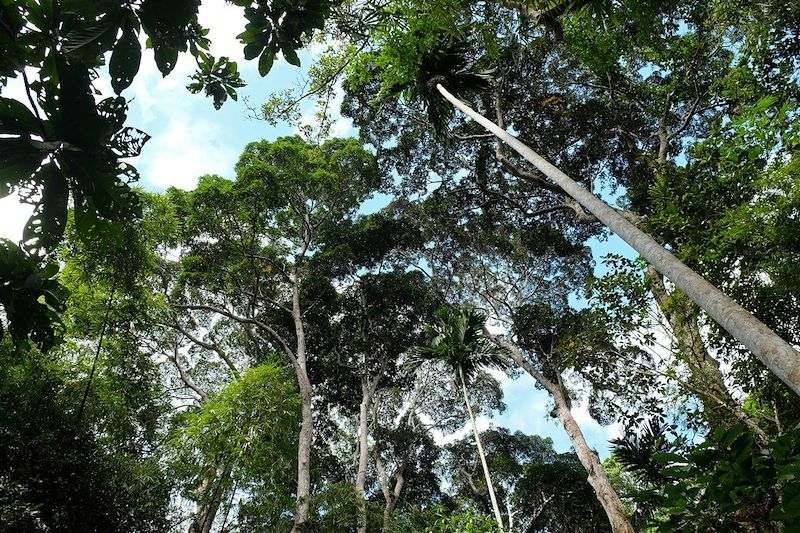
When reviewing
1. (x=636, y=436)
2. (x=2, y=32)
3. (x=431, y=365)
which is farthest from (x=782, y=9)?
(x=431, y=365)

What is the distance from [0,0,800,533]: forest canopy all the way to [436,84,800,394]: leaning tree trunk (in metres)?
0.02

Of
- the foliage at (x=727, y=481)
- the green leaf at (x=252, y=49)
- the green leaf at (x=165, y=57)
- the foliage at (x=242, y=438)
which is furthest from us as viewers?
the foliage at (x=242, y=438)

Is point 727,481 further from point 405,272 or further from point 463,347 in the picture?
point 405,272

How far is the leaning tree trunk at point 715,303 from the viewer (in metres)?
2.33

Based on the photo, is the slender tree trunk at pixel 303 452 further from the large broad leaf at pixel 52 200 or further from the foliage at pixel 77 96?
the large broad leaf at pixel 52 200

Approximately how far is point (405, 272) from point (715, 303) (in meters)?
14.4

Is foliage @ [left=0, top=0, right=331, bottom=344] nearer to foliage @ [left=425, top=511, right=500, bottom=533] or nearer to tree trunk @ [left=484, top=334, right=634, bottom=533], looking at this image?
foliage @ [left=425, top=511, right=500, bottom=533]

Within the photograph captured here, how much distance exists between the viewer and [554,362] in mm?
13492

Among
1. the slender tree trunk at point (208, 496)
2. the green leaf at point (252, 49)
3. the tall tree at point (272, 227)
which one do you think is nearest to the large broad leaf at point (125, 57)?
the green leaf at point (252, 49)

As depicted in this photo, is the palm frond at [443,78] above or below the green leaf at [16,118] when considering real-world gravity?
above

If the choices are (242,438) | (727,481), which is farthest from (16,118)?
(242,438)

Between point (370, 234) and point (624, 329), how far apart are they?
31.5ft

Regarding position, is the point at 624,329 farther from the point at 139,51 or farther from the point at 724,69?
the point at 139,51

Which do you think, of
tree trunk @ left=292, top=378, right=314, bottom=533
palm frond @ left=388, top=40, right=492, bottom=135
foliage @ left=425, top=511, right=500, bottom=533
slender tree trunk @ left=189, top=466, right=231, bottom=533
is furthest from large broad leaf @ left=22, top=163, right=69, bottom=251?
foliage @ left=425, top=511, right=500, bottom=533
